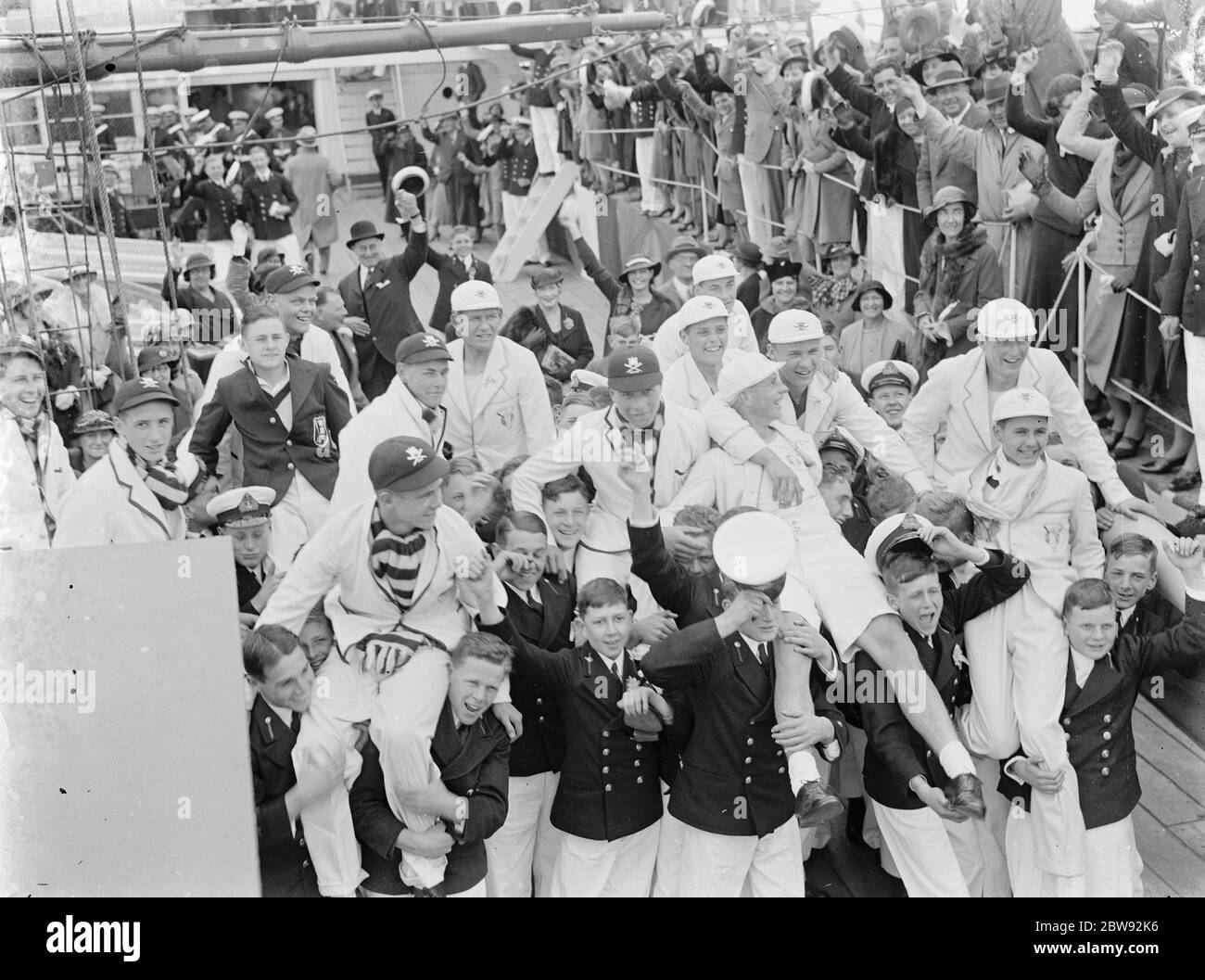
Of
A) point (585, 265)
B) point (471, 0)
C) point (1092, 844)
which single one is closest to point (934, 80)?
point (585, 265)

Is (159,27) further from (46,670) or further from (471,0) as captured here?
(46,670)

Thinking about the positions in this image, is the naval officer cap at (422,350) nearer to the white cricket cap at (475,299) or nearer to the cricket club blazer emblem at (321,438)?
the cricket club blazer emblem at (321,438)

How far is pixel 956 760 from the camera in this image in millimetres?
5184

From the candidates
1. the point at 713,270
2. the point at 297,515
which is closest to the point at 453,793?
the point at 297,515

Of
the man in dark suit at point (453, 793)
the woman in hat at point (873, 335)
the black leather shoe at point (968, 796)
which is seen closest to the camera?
the man in dark suit at point (453, 793)

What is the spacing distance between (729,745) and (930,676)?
0.90m

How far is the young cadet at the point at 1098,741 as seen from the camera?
5430 millimetres

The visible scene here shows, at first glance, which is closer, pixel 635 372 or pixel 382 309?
pixel 635 372

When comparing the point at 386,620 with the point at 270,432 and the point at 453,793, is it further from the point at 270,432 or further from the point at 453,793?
the point at 270,432

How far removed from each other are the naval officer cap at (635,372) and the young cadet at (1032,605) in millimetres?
1429

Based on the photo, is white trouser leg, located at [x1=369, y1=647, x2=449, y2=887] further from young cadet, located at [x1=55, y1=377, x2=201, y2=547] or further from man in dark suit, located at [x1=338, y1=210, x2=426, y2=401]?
man in dark suit, located at [x1=338, y1=210, x2=426, y2=401]

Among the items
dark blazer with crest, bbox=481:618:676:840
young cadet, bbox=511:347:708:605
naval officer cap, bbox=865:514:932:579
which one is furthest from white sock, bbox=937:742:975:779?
young cadet, bbox=511:347:708:605

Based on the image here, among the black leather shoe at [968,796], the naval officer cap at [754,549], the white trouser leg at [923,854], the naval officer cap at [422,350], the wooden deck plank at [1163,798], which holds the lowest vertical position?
the wooden deck plank at [1163,798]

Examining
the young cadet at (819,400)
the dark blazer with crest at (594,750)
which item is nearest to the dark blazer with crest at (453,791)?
the dark blazer with crest at (594,750)
